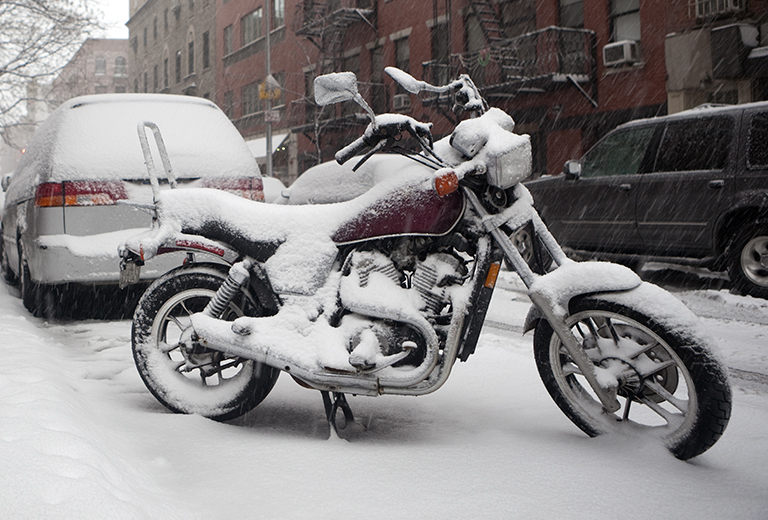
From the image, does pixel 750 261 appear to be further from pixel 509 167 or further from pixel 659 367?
pixel 509 167

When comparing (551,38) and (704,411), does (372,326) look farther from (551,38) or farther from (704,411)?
(551,38)

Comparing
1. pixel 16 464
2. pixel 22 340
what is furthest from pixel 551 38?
pixel 16 464

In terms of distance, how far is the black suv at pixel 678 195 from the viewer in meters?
7.77

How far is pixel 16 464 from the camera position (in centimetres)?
227

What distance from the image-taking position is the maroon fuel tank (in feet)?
10.5

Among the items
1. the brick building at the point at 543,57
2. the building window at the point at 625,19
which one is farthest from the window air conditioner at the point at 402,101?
the building window at the point at 625,19

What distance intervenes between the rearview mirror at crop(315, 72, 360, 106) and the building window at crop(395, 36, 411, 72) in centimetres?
2249

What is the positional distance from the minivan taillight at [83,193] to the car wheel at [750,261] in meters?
6.31

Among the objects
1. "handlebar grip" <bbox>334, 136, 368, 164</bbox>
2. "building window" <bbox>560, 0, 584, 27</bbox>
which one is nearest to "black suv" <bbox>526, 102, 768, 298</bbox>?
"handlebar grip" <bbox>334, 136, 368, 164</bbox>

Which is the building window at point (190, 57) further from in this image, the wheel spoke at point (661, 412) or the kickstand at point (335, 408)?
the wheel spoke at point (661, 412)

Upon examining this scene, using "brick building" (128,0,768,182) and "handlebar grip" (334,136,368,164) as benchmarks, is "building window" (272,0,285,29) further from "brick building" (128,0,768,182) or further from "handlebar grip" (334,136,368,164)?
"handlebar grip" (334,136,368,164)

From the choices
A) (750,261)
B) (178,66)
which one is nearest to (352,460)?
(750,261)

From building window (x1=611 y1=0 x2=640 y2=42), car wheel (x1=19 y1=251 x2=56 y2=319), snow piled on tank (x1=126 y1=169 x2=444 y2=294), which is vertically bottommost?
car wheel (x1=19 y1=251 x2=56 y2=319)

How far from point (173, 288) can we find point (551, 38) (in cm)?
1675
